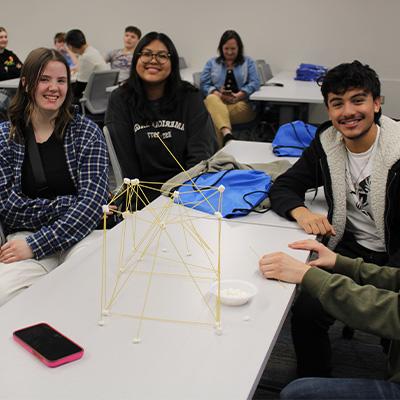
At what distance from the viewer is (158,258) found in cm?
168

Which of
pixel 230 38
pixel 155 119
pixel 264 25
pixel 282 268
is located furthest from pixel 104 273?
pixel 264 25

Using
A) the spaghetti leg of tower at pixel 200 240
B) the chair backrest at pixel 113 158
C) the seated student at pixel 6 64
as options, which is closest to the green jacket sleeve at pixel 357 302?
the spaghetti leg of tower at pixel 200 240

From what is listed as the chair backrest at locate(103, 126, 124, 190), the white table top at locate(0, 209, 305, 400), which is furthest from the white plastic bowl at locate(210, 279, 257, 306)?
the chair backrest at locate(103, 126, 124, 190)

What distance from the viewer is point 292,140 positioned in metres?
2.91

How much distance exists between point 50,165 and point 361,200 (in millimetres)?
1281

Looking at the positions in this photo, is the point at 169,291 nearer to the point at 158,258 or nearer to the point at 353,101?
the point at 158,258

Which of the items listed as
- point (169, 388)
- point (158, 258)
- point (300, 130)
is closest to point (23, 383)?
point (169, 388)

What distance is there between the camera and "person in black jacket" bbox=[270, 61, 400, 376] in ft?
6.29

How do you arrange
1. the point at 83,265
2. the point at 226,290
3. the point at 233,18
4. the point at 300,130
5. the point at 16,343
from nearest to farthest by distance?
the point at 16,343, the point at 226,290, the point at 83,265, the point at 300,130, the point at 233,18

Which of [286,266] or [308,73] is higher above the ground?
[308,73]

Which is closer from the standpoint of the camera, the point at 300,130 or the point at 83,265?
the point at 83,265

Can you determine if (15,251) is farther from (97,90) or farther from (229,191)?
(97,90)

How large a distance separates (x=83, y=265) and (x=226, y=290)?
47cm

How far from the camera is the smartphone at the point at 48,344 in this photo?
1132 millimetres
